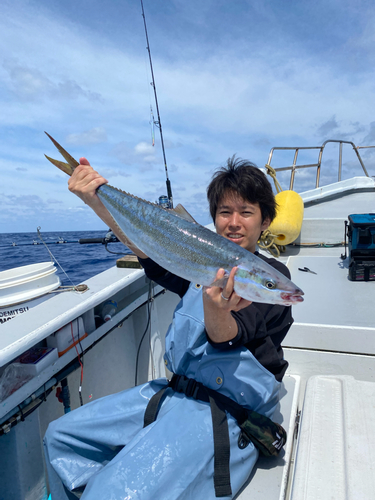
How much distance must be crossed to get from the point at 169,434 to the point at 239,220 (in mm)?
1333

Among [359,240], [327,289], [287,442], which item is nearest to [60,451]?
[287,442]

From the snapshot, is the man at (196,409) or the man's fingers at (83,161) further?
the man's fingers at (83,161)

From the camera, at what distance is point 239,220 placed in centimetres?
207

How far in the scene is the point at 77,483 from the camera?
5.74 ft

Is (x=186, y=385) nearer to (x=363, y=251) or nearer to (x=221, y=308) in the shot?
(x=221, y=308)

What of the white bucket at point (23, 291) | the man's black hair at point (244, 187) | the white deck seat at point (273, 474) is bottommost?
the white deck seat at point (273, 474)

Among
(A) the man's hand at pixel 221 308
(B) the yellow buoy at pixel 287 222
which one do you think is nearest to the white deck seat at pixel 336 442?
(A) the man's hand at pixel 221 308

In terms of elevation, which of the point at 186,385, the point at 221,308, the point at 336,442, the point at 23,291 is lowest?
the point at 336,442

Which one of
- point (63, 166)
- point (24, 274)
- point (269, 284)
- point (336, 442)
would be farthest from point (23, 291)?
point (336, 442)

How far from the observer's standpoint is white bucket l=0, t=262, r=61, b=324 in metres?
3.10

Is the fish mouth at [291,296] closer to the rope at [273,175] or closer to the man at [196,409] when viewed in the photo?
the man at [196,409]

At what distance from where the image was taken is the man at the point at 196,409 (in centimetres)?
154

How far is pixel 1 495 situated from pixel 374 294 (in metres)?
4.17

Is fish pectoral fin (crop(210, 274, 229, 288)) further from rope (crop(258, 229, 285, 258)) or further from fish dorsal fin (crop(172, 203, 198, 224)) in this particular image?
rope (crop(258, 229, 285, 258))
